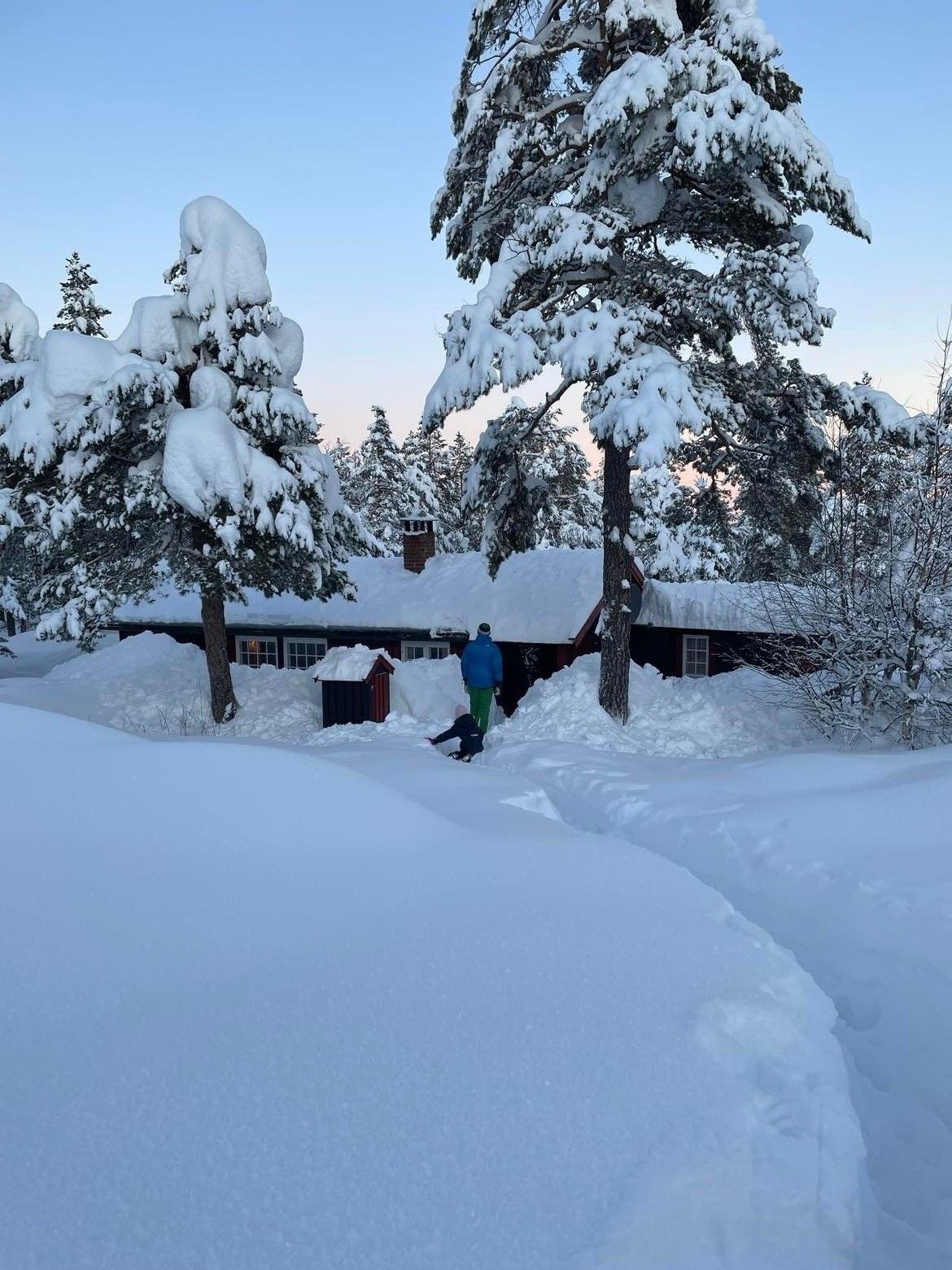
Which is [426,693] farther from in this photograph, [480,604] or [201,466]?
[201,466]

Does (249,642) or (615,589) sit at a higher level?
(615,589)

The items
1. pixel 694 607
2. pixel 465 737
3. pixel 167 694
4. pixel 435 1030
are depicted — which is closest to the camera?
pixel 435 1030

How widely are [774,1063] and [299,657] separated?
65.1 ft

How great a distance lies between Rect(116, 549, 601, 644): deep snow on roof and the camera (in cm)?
1936

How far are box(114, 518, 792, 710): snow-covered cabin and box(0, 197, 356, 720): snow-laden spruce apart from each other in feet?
10.7

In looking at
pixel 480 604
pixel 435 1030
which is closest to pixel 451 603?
pixel 480 604

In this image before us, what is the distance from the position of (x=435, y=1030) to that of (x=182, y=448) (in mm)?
13385

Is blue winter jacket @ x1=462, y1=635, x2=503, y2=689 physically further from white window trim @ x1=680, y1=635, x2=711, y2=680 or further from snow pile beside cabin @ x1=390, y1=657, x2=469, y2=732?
white window trim @ x1=680, y1=635, x2=711, y2=680

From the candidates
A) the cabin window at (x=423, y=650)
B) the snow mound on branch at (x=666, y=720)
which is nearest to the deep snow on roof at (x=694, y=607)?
the snow mound on branch at (x=666, y=720)

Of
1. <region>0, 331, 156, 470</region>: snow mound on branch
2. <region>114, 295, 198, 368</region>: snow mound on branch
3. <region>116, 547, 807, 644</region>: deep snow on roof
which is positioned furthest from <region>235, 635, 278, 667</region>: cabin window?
<region>114, 295, 198, 368</region>: snow mound on branch

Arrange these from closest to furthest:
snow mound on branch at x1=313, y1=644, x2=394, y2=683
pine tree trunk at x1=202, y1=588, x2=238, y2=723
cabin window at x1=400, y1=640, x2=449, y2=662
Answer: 1. snow mound on branch at x1=313, y1=644, x2=394, y2=683
2. pine tree trunk at x1=202, y1=588, x2=238, y2=723
3. cabin window at x1=400, y1=640, x2=449, y2=662

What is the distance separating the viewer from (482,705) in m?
13.8

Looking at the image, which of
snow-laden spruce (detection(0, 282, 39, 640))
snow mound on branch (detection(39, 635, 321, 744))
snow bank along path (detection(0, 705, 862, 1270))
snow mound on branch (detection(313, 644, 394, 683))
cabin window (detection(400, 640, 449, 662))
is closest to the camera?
snow bank along path (detection(0, 705, 862, 1270))

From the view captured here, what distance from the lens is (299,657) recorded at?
74.0ft
